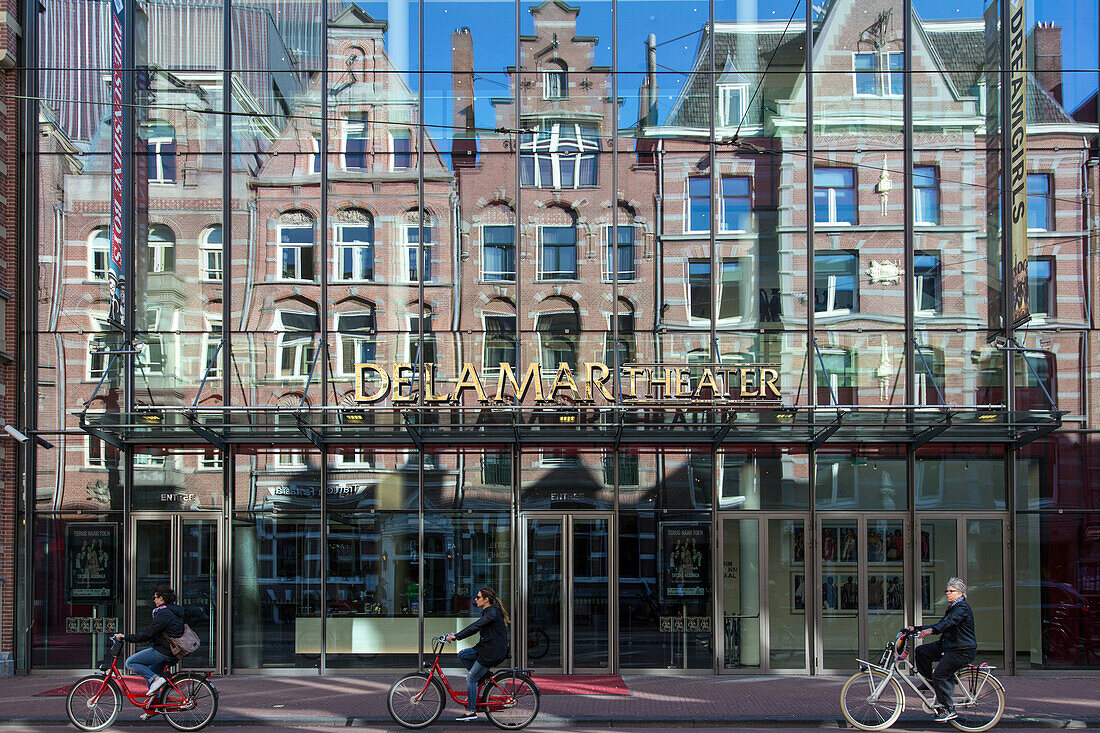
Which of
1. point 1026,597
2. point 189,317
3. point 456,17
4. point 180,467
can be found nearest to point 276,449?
point 180,467

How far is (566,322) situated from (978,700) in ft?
25.9

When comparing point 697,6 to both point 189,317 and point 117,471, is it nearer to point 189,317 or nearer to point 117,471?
point 189,317

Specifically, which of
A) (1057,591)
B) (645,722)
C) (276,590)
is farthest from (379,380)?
(1057,591)

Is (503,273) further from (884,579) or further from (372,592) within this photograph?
(884,579)

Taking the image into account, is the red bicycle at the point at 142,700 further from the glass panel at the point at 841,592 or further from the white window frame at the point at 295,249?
the glass panel at the point at 841,592

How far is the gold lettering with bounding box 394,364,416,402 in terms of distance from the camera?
15.7 metres

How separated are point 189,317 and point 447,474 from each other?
482 centimetres

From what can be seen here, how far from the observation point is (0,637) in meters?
15.7

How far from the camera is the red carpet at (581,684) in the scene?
1389cm

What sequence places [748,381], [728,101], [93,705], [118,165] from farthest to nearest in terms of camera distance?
1. [728,101]
2. [118,165]
3. [748,381]
4. [93,705]

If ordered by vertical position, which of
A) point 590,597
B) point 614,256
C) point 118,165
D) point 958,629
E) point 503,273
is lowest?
point 590,597

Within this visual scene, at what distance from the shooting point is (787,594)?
15.8 metres

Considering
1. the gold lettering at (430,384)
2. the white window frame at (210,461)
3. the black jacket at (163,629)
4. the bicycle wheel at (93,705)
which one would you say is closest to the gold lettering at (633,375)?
the gold lettering at (430,384)

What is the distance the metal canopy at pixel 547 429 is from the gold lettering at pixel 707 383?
1.12 ft
